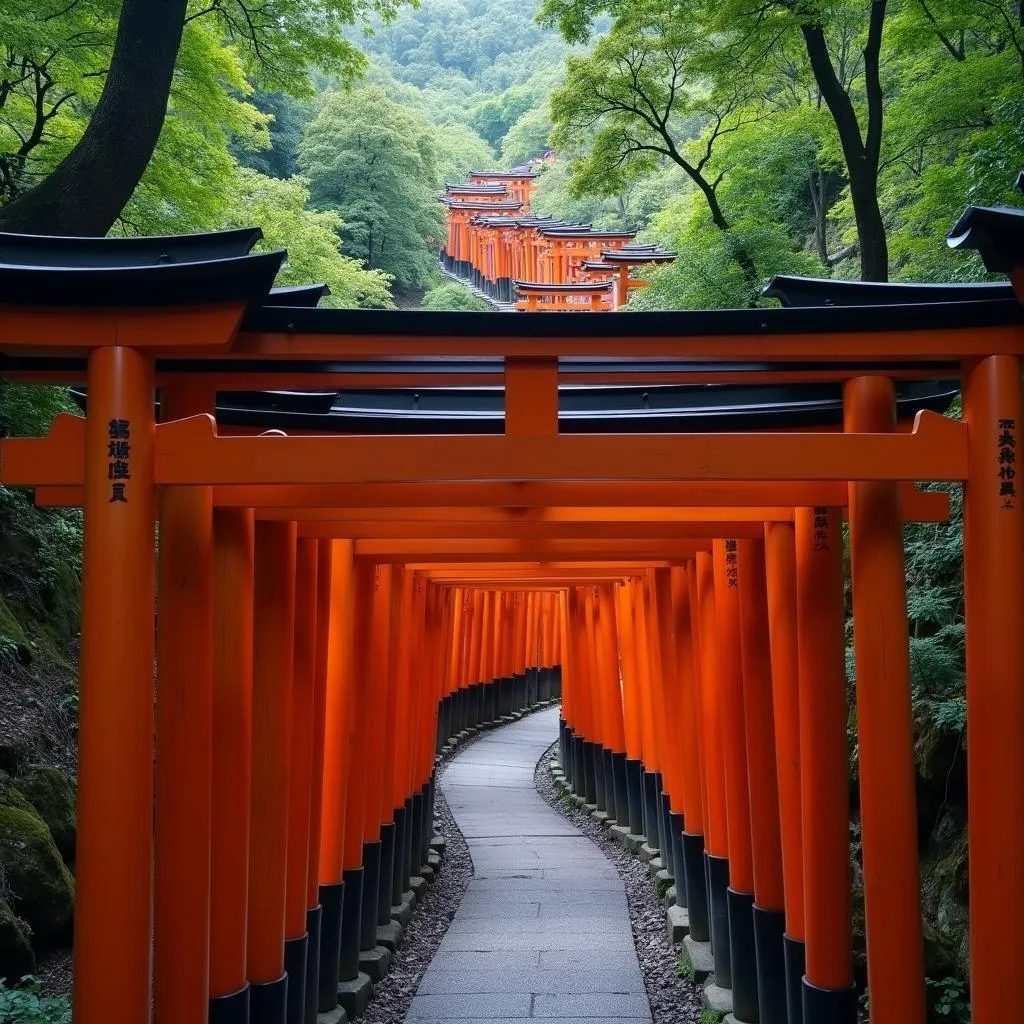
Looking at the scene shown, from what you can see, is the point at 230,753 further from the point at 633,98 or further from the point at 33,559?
the point at 633,98

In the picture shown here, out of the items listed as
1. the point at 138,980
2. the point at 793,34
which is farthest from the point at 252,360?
the point at 793,34

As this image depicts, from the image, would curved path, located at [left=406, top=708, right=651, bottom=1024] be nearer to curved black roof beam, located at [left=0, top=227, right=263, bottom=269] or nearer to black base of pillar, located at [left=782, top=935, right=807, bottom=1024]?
black base of pillar, located at [left=782, top=935, right=807, bottom=1024]

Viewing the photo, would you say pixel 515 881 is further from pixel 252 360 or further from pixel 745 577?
pixel 252 360

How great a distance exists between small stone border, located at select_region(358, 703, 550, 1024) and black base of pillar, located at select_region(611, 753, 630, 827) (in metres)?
2.05

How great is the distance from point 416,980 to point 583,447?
6579mm

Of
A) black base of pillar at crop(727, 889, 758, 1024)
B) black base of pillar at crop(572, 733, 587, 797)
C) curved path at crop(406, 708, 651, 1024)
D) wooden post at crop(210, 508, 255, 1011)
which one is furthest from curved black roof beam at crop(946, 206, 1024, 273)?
black base of pillar at crop(572, 733, 587, 797)

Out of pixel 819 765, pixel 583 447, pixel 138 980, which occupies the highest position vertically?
pixel 583 447

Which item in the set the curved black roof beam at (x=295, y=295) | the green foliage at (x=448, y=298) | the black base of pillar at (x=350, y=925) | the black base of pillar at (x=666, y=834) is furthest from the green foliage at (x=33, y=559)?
the green foliage at (x=448, y=298)

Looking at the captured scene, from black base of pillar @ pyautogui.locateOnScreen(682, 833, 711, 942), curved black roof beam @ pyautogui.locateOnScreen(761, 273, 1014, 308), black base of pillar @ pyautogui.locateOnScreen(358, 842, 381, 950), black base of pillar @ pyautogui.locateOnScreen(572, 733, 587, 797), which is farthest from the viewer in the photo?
black base of pillar @ pyautogui.locateOnScreen(572, 733, 587, 797)

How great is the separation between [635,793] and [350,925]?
21.9ft

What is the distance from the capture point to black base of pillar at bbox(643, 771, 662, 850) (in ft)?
44.2

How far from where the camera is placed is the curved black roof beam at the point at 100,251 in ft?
14.2

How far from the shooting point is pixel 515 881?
1322 centimetres

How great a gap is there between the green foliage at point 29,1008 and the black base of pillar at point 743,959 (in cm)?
414
